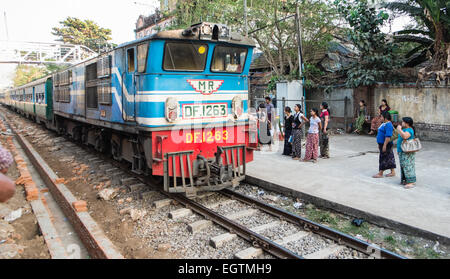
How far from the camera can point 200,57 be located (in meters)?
7.06

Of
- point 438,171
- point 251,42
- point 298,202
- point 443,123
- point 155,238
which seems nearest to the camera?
point 155,238

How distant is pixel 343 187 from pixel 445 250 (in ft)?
8.85

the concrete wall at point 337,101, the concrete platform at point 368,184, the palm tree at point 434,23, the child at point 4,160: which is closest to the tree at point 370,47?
the palm tree at point 434,23

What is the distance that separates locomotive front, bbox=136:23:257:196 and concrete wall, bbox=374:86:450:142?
8.34 metres

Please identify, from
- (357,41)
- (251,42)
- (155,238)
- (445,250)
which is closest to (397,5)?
(357,41)

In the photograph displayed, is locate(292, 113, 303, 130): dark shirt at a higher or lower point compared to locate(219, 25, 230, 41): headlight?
lower

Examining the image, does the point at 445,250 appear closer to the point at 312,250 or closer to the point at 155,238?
the point at 312,250

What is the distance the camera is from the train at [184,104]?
6.57 meters

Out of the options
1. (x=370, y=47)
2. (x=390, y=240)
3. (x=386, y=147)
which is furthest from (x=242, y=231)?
(x=370, y=47)

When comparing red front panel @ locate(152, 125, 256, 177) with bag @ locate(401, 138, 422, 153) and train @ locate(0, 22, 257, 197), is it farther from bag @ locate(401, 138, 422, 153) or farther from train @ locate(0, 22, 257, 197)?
bag @ locate(401, 138, 422, 153)

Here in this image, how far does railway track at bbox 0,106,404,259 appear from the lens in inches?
190

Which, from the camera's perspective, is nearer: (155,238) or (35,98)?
(155,238)

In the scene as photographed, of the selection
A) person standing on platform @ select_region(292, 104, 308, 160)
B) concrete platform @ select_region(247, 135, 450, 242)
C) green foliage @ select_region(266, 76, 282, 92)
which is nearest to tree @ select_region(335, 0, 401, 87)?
concrete platform @ select_region(247, 135, 450, 242)

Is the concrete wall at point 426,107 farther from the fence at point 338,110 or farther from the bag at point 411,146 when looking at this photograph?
the bag at point 411,146
